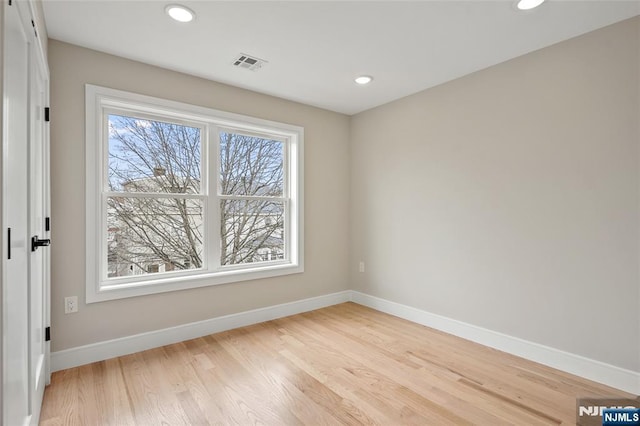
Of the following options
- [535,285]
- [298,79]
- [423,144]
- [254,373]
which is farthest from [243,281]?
[535,285]

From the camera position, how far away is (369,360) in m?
2.59

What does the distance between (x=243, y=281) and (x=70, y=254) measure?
1493mm

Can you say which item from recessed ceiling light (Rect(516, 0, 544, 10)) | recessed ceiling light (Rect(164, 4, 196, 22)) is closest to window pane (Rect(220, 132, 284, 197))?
recessed ceiling light (Rect(164, 4, 196, 22))

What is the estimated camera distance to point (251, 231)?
142 inches

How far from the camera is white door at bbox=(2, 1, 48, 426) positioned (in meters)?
1.11

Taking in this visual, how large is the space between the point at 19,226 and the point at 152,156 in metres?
1.72

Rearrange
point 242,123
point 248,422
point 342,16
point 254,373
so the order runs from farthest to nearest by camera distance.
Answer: point 242,123 < point 254,373 < point 342,16 < point 248,422

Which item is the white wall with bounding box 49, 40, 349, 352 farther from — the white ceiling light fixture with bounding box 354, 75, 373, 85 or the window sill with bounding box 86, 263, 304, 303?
the white ceiling light fixture with bounding box 354, 75, 373, 85

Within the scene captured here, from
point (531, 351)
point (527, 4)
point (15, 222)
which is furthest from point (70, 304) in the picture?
point (527, 4)

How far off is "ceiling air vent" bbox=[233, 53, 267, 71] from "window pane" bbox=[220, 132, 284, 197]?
0.79m

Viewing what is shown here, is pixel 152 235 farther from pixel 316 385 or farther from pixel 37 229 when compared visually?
pixel 316 385

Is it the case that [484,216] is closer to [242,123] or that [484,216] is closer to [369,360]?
[369,360]

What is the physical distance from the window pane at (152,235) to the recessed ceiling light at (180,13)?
1.55 metres

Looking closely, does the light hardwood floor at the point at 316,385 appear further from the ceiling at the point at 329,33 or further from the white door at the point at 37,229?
the ceiling at the point at 329,33
